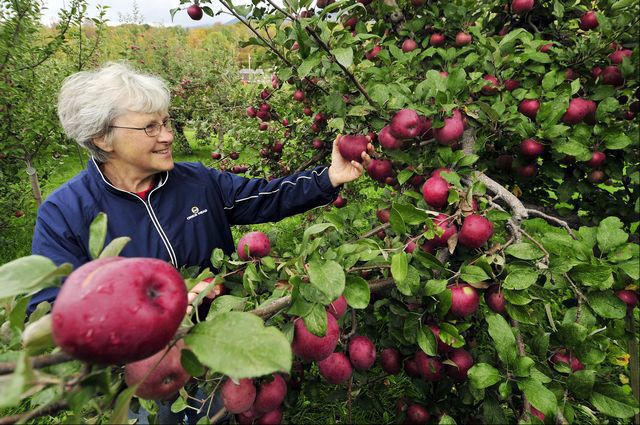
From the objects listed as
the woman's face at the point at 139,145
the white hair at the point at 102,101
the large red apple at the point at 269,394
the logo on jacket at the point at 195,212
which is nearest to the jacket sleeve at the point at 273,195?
the logo on jacket at the point at 195,212

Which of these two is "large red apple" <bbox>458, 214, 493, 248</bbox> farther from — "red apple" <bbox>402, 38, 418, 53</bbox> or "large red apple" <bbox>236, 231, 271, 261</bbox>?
"red apple" <bbox>402, 38, 418, 53</bbox>

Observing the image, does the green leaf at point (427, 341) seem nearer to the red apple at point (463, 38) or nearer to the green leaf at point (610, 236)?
the green leaf at point (610, 236)

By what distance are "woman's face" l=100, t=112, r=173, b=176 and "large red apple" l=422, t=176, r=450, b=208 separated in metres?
1.17

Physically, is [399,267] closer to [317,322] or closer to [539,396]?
[317,322]

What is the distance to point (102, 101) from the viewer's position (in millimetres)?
1792

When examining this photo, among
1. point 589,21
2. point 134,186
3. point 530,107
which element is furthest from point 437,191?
point 134,186

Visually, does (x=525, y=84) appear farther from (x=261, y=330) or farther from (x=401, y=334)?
(x=261, y=330)

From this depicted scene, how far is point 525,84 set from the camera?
65.1 inches

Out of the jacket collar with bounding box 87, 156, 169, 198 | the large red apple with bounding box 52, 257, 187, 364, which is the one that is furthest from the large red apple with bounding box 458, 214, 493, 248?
the jacket collar with bounding box 87, 156, 169, 198

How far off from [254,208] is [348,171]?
0.54m

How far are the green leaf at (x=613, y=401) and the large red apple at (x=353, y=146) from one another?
110 cm

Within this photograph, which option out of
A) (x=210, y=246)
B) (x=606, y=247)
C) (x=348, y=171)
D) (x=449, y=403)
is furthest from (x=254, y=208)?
(x=606, y=247)

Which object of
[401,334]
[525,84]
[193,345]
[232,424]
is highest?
[525,84]

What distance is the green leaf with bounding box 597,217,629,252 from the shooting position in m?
1.05
